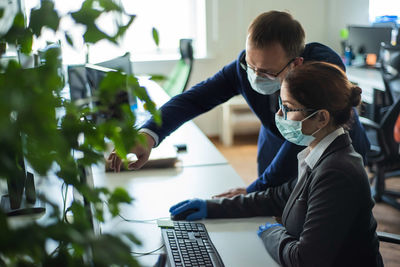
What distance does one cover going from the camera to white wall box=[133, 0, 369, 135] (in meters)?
4.82

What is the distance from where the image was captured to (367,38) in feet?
15.4

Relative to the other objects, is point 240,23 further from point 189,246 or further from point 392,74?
point 189,246

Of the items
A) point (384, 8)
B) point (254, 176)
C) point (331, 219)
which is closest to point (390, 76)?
point (254, 176)

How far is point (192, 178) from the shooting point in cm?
201

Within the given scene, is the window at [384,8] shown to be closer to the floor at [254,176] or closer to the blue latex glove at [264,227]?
the floor at [254,176]

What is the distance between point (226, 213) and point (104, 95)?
1.18 metres

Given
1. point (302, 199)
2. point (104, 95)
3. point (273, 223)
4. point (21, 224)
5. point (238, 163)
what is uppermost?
point (104, 95)

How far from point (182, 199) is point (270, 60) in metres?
0.59

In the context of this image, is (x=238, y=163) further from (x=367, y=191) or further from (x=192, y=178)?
(x=367, y=191)

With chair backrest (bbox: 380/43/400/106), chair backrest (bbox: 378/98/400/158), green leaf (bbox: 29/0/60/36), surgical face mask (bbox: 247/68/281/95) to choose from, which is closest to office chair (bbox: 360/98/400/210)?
chair backrest (bbox: 378/98/400/158)

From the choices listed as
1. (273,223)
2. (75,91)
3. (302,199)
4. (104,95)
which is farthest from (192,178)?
(104,95)

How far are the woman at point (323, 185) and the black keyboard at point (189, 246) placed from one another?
0.59 feet

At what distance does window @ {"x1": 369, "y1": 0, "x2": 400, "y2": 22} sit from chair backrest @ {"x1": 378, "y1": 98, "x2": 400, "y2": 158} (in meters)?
2.57

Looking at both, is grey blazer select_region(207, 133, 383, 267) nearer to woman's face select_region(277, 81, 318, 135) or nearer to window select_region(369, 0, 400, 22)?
woman's face select_region(277, 81, 318, 135)
